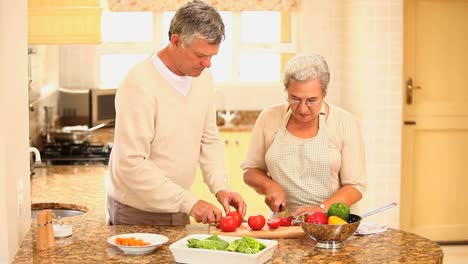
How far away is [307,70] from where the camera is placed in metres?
3.29

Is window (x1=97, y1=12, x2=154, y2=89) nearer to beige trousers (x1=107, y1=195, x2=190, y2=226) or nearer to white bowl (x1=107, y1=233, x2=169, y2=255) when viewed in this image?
beige trousers (x1=107, y1=195, x2=190, y2=226)

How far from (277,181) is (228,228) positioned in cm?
50

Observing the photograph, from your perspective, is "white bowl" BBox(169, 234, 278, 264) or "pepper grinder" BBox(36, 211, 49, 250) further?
"pepper grinder" BBox(36, 211, 49, 250)

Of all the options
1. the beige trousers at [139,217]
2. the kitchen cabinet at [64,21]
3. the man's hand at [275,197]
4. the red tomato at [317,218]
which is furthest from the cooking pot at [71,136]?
the red tomato at [317,218]

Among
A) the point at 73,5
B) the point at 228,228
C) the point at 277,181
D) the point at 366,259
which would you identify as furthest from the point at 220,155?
the point at 73,5

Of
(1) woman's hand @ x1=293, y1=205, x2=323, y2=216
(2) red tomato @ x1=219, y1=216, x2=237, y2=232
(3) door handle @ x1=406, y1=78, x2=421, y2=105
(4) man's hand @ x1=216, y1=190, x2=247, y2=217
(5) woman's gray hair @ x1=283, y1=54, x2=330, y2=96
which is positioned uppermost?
(5) woman's gray hair @ x1=283, y1=54, x2=330, y2=96

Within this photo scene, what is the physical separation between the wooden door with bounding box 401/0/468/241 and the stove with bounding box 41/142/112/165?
246 cm

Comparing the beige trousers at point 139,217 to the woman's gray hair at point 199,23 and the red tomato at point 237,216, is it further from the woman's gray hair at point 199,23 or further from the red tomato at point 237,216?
the woman's gray hair at point 199,23

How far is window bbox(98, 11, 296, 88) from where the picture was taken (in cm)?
787

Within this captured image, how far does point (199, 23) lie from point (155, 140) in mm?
485

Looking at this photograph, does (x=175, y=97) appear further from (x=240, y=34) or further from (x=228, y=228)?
(x=240, y=34)

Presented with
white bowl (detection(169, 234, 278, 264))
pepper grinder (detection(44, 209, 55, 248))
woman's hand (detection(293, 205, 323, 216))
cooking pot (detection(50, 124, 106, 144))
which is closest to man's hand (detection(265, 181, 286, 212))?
woman's hand (detection(293, 205, 323, 216))

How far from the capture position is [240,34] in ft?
26.1

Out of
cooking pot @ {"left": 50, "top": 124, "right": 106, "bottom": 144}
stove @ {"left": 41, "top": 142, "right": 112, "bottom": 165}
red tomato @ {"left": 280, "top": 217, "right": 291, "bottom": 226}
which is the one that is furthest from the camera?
cooking pot @ {"left": 50, "top": 124, "right": 106, "bottom": 144}
